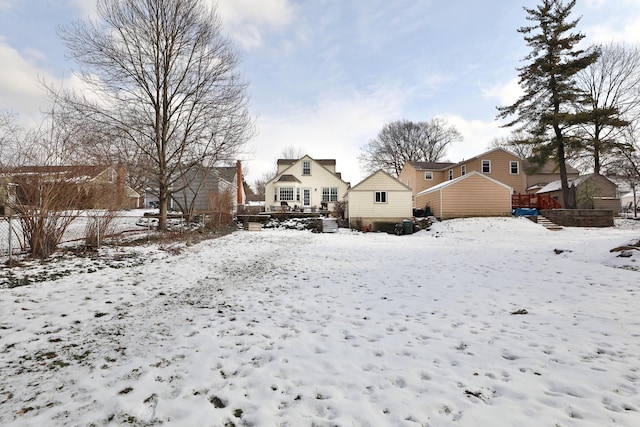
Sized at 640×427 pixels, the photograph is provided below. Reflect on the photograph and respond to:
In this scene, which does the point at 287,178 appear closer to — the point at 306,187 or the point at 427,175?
the point at 306,187

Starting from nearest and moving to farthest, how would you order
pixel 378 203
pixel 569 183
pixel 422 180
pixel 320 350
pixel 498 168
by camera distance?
pixel 320 350 < pixel 378 203 < pixel 569 183 < pixel 498 168 < pixel 422 180

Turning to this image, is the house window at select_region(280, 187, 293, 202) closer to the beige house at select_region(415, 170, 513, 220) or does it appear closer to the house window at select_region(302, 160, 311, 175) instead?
the house window at select_region(302, 160, 311, 175)

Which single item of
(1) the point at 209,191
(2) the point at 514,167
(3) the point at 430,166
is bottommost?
(1) the point at 209,191

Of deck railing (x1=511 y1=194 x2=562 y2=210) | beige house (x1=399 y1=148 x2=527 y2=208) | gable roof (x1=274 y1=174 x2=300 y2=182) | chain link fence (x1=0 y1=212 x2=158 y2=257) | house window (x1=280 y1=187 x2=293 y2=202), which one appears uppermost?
beige house (x1=399 y1=148 x2=527 y2=208)

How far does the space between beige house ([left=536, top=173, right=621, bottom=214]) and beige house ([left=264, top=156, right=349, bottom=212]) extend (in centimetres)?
1963

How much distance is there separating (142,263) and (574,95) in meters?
29.2

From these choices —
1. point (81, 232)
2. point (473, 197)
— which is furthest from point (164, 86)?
point (473, 197)

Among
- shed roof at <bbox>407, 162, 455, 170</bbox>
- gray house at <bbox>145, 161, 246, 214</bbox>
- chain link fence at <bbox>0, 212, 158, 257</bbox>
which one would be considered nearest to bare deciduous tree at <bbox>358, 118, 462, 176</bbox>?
shed roof at <bbox>407, 162, 455, 170</bbox>

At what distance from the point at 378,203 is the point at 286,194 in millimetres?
9820

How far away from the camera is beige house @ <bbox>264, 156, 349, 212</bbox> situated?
2773 cm

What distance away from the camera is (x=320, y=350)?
304 centimetres

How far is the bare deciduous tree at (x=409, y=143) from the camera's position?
138 ft

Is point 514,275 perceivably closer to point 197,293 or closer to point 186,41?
point 197,293

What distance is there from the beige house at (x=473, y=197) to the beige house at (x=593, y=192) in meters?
6.90
